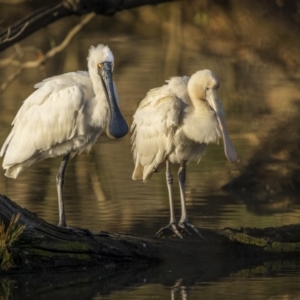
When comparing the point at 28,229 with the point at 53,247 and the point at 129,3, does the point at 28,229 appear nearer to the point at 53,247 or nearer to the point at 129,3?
the point at 53,247

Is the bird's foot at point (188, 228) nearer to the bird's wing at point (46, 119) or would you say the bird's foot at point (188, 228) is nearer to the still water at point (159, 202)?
the still water at point (159, 202)

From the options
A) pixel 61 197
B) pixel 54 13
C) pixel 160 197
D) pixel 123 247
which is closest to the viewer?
pixel 123 247

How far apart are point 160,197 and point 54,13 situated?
9.02 feet

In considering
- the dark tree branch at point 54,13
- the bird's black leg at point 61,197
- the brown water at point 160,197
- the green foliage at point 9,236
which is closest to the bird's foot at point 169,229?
the brown water at point 160,197

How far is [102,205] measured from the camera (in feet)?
39.7

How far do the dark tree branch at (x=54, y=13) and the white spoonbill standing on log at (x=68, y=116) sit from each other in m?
3.73

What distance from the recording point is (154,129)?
10.1 meters

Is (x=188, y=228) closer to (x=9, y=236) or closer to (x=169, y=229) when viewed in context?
(x=169, y=229)

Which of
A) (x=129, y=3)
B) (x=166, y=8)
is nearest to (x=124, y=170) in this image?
(x=129, y=3)

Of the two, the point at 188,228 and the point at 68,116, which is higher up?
the point at 68,116

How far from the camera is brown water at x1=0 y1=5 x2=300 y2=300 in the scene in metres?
8.54

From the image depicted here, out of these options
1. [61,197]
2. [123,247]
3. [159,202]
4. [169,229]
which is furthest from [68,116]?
[159,202]

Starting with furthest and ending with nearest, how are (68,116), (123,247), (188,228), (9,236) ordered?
(68,116)
(188,228)
(123,247)
(9,236)

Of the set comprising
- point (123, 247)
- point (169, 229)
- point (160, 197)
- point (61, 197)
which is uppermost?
point (61, 197)
